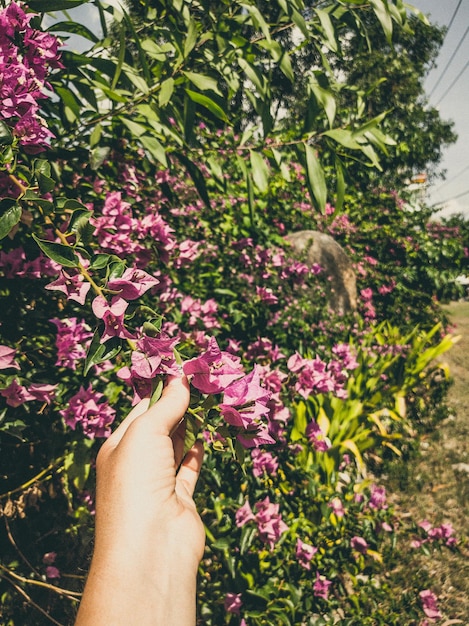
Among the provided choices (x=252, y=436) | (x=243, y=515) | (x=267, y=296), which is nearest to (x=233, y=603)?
(x=243, y=515)

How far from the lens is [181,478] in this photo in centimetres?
104

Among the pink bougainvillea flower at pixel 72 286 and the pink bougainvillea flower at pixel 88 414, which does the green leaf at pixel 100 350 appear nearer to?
the pink bougainvillea flower at pixel 72 286

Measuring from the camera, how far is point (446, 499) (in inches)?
133

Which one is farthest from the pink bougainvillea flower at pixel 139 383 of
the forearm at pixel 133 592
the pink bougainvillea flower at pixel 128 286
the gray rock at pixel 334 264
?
the gray rock at pixel 334 264

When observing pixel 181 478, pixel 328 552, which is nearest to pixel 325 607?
pixel 328 552

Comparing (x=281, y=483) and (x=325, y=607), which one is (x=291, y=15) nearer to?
(x=281, y=483)

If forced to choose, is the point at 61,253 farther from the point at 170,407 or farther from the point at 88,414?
the point at 88,414

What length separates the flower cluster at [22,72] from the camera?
947 millimetres

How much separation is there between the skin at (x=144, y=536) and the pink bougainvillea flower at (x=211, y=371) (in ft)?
0.10

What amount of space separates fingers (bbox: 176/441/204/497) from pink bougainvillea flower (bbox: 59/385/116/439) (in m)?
0.52

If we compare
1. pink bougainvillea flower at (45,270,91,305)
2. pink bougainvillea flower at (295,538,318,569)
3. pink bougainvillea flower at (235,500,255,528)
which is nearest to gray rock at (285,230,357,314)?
pink bougainvillea flower at (295,538,318,569)

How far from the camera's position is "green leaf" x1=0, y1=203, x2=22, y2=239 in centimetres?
81

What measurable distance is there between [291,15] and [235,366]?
110 cm

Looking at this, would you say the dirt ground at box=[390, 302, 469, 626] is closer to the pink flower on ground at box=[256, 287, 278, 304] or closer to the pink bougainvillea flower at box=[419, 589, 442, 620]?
the pink bougainvillea flower at box=[419, 589, 442, 620]
